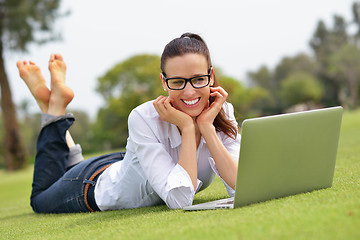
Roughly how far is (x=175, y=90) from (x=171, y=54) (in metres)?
0.22

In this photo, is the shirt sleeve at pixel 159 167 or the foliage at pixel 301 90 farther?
the foliage at pixel 301 90

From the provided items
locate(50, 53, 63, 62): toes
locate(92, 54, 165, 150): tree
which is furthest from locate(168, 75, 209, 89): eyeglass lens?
locate(92, 54, 165, 150): tree

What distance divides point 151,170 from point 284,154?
83cm

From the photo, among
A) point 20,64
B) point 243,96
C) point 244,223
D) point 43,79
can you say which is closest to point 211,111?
point 244,223

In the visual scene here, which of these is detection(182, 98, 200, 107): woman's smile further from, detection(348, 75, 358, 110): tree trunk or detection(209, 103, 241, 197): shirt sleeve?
detection(348, 75, 358, 110): tree trunk

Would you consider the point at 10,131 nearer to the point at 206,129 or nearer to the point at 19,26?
the point at 19,26

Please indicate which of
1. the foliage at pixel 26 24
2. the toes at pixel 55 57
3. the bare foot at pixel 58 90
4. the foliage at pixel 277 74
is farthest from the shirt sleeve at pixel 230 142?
the foliage at pixel 277 74

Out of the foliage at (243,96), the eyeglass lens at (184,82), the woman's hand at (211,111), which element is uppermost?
the eyeglass lens at (184,82)

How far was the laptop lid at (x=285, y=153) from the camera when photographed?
6.79 feet

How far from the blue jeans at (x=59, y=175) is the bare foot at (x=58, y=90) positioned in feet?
0.48

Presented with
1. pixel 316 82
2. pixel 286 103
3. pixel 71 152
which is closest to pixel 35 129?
pixel 286 103

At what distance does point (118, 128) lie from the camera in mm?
45531

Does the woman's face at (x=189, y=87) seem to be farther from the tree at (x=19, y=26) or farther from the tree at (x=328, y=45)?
the tree at (x=328, y=45)

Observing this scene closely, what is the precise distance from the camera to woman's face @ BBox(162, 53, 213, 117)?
263 cm
